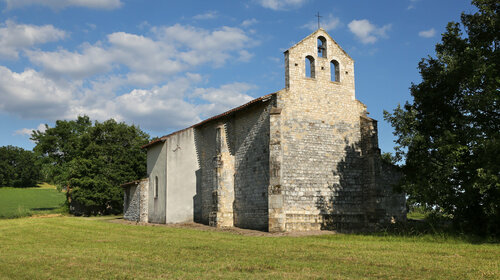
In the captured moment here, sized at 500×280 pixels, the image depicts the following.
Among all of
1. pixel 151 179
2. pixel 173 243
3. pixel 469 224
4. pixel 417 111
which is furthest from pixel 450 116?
pixel 151 179

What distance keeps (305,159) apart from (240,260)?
Result: 12116 mm

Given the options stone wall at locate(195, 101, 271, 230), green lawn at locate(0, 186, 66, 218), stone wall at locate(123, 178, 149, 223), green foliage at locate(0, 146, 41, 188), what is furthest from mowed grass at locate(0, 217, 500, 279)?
green foliage at locate(0, 146, 41, 188)

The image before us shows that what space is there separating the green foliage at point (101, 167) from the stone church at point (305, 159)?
16656mm

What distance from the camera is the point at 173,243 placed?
1562 cm

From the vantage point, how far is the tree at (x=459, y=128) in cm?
1645

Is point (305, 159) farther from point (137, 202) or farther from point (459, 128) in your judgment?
point (137, 202)

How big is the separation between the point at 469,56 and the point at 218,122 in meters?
15.2

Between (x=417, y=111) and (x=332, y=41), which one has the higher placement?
(x=332, y=41)

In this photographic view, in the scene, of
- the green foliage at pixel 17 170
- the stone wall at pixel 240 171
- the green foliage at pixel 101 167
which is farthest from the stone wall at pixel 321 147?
the green foliage at pixel 17 170

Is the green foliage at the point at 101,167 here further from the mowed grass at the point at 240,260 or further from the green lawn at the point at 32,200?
the mowed grass at the point at 240,260

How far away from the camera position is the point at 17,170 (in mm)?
91125

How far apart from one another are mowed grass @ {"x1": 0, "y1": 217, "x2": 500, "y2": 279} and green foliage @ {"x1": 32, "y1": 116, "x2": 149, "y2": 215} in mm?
22448

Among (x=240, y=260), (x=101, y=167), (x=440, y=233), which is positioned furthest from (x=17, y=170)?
(x=240, y=260)

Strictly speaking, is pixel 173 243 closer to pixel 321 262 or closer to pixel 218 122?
pixel 321 262
